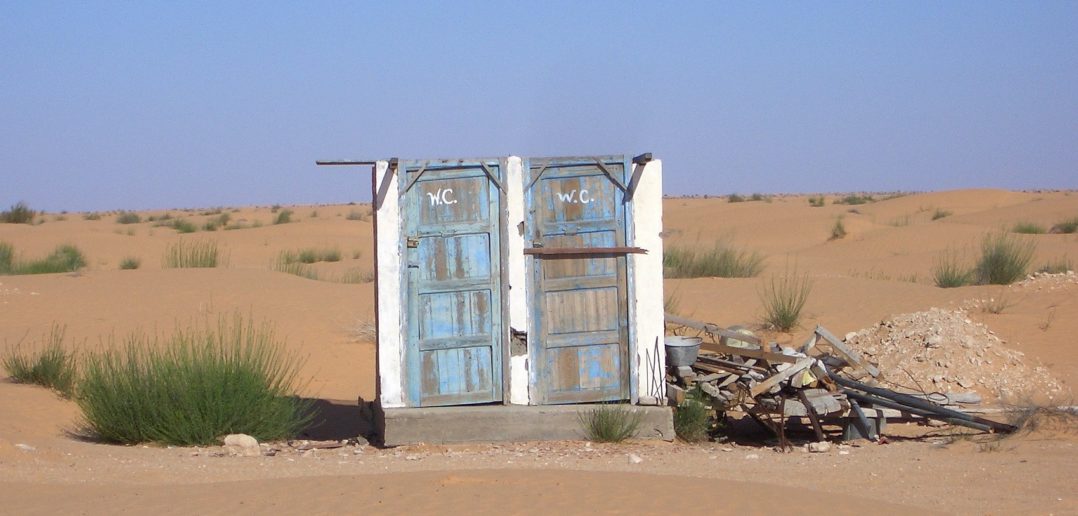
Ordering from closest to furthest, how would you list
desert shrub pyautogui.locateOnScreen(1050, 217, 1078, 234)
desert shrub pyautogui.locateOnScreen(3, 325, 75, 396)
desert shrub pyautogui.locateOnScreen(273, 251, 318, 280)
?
desert shrub pyautogui.locateOnScreen(3, 325, 75, 396), desert shrub pyautogui.locateOnScreen(273, 251, 318, 280), desert shrub pyautogui.locateOnScreen(1050, 217, 1078, 234)

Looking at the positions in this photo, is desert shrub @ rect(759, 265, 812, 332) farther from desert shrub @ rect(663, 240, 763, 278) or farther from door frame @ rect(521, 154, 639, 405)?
door frame @ rect(521, 154, 639, 405)

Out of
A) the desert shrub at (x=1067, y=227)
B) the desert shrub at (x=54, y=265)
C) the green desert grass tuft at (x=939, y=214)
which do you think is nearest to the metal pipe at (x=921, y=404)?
the desert shrub at (x=54, y=265)

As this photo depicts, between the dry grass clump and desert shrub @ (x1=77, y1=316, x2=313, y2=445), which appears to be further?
the dry grass clump

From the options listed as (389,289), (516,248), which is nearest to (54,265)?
(389,289)

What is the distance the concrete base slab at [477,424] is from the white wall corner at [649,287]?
75 centimetres

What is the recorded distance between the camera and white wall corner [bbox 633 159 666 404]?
9562 millimetres

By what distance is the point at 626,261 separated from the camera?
9594mm

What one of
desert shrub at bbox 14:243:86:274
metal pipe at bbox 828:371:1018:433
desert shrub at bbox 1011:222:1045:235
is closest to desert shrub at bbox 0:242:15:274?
desert shrub at bbox 14:243:86:274

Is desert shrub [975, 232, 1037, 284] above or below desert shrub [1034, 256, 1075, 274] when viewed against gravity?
above

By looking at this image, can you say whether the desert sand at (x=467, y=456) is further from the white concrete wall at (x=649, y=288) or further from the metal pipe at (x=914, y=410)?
the white concrete wall at (x=649, y=288)

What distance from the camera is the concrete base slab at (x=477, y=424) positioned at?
30.6ft

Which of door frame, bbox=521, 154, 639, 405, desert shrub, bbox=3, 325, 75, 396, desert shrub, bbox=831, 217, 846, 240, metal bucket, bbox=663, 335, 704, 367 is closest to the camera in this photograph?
door frame, bbox=521, 154, 639, 405

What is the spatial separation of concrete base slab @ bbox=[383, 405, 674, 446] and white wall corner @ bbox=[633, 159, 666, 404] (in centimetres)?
75

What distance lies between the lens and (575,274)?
955 cm
